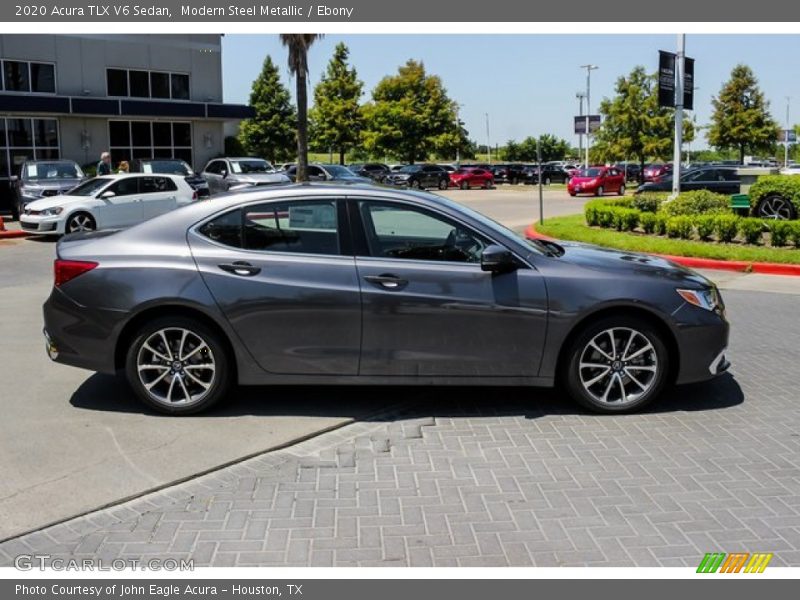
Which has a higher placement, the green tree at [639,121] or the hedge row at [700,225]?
the green tree at [639,121]

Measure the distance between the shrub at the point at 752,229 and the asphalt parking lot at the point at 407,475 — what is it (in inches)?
335

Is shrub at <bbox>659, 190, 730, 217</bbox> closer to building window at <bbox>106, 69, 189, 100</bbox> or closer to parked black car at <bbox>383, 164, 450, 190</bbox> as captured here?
building window at <bbox>106, 69, 189, 100</bbox>

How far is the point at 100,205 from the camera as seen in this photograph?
18.1 meters

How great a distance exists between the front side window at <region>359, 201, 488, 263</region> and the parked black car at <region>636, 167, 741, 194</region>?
81.5 ft

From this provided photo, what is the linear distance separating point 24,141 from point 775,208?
2516 cm

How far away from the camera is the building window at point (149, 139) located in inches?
1297

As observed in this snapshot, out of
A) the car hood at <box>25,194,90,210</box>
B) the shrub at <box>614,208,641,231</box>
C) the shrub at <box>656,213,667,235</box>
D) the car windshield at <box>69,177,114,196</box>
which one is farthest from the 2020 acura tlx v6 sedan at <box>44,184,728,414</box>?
the car windshield at <box>69,177,114,196</box>

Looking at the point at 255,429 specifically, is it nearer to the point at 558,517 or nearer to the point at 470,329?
the point at 470,329

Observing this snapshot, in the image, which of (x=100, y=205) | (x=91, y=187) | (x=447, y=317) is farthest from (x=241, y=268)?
(x=91, y=187)

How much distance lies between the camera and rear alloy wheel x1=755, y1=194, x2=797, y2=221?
16.4 m

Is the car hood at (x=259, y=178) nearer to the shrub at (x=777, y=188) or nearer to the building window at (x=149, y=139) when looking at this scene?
the building window at (x=149, y=139)

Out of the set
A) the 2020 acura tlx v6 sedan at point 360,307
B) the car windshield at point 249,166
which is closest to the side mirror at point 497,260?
the 2020 acura tlx v6 sedan at point 360,307

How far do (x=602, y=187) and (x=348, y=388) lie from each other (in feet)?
121

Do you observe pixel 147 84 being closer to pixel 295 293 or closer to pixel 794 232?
pixel 794 232
